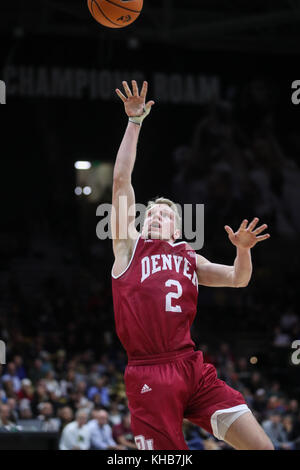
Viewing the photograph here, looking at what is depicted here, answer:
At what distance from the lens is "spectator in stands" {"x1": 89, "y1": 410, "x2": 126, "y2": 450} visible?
12.6 m

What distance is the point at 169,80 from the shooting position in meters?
19.6

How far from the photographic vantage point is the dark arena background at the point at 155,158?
62.1 feet

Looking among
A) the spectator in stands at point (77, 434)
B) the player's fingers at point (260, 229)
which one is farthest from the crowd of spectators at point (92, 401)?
the player's fingers at point (260, 229)

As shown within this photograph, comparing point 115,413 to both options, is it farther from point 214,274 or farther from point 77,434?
point 214,274

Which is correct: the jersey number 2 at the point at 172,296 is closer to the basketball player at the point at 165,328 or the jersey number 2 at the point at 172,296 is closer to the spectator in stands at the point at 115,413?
the basketball player at the point at 165,328

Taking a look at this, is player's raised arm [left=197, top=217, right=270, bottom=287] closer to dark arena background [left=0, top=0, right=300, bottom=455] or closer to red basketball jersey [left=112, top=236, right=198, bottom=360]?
red basketball jersey [left=112, top=236, right=198, bottom=360]

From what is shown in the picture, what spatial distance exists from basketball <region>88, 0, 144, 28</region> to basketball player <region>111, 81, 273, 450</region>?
1911mm

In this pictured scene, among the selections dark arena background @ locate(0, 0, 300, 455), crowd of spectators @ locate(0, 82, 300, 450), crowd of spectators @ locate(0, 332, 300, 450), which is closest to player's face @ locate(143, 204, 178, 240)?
crowd of spectators @ locate(0, 332, 300, 450)

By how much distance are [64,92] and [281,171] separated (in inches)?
275

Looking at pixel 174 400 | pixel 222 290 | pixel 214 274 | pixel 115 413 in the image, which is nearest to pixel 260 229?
pixel 214 274

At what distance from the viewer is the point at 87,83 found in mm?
19078

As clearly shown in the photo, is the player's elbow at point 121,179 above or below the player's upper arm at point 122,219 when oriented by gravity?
above

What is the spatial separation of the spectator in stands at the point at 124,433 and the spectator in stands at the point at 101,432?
98 millimetres

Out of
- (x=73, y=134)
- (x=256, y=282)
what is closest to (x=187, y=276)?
(x=73, y=134)
